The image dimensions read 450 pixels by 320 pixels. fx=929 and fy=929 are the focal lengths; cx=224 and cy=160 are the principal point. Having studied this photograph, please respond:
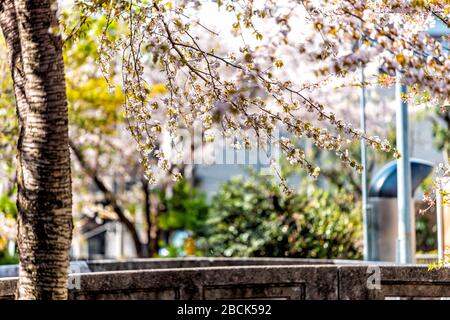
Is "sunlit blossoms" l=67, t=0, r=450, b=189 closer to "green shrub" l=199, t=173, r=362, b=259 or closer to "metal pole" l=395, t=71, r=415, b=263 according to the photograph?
"metal pole" l=395, t=71, r=415, b=263

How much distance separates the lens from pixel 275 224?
729 inches

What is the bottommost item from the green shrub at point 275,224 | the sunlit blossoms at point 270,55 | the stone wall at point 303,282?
the stone wall at point 303,282

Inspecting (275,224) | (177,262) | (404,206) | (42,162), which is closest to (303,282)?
(42,162)

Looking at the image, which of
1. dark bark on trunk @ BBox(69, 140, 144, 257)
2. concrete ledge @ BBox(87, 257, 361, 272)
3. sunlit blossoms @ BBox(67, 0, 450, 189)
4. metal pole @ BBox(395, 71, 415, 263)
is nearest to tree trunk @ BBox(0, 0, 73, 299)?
sunlit blossoms @ BBox(67, 0, 450, 189)

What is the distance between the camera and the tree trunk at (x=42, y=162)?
5.92 meters

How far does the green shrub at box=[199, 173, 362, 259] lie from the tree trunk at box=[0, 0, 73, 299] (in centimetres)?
1179

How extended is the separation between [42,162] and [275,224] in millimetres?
12839

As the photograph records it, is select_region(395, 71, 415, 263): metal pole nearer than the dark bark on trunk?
Yes

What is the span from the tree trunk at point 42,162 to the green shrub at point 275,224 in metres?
11.8

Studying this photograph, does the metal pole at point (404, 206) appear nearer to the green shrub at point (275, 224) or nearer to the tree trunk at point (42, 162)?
the green shrub at point (275, 224)

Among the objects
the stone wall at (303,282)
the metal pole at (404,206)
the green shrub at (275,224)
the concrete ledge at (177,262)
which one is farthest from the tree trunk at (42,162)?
the green shrub at (275,224)

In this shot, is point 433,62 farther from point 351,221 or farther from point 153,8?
point 351,221

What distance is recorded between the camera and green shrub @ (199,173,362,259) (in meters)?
17.8

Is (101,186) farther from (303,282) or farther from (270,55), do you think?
(270,55)
